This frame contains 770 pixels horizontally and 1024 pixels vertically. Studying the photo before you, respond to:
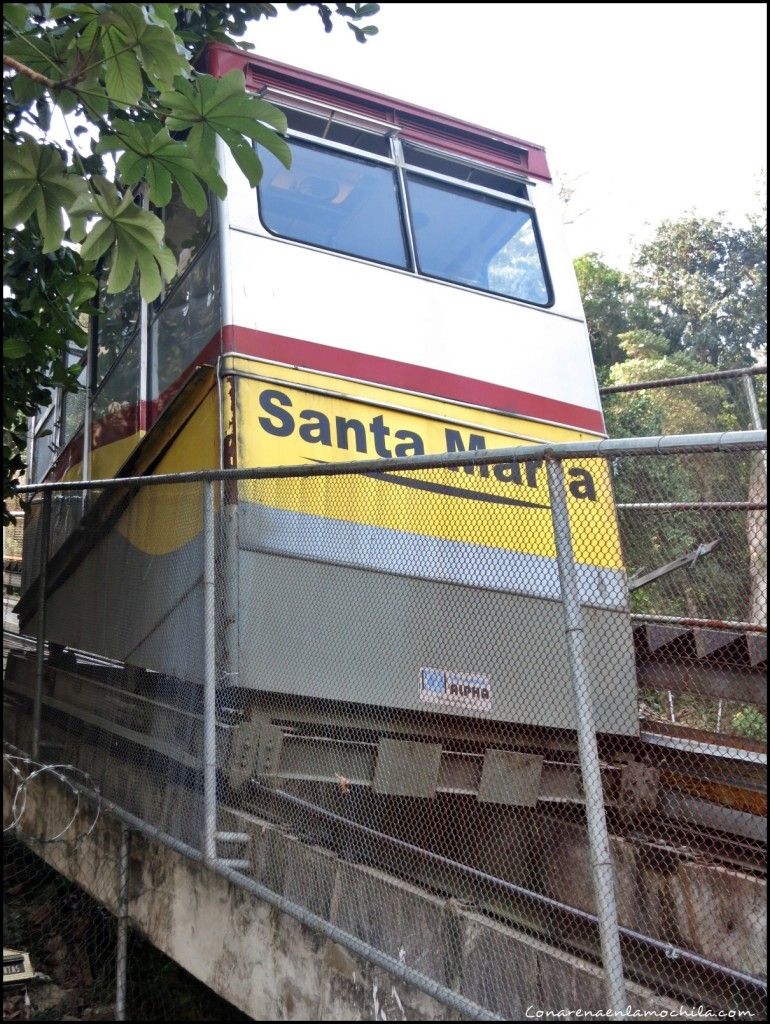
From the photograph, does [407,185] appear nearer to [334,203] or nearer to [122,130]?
[334,203]

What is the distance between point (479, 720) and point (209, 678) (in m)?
1.21

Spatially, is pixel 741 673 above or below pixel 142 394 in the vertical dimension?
below

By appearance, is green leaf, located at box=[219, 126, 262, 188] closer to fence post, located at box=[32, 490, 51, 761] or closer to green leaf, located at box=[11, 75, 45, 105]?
green leaf, located at box=[11, 75, 45, 105]

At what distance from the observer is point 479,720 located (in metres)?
3.12

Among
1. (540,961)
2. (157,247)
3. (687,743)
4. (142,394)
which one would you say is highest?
(142,394)

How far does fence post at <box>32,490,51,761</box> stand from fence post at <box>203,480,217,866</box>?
2.35m

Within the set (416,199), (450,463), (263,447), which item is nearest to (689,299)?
(416,199)

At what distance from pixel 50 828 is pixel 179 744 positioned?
6.63ft

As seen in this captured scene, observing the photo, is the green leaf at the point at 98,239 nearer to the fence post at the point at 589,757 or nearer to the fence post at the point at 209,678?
the fence post at the point at 209,678

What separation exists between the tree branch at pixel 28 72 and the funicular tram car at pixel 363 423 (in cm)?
151

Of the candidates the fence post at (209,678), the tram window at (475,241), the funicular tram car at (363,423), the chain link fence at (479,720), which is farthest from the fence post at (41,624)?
the tram window at (475,241)

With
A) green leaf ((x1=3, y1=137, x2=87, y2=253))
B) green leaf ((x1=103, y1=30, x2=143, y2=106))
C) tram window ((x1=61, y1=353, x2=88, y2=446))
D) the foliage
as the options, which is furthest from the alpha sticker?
the foliage

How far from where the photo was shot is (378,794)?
10.5 feet

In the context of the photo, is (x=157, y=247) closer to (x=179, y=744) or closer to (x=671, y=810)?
(x=179, y=744)
